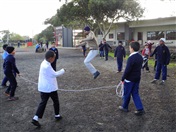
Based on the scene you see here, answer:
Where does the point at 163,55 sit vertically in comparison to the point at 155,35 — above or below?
below

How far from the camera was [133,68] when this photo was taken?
5.10 metres

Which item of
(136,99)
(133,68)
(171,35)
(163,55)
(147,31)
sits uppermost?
(147,31)

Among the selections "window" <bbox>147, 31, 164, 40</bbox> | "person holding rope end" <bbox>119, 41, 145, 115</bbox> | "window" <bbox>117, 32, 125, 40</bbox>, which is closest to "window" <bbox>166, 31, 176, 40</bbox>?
"window" <bbox>147, 31, 164, 40</bbox>

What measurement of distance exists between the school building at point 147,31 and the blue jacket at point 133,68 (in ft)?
99.1

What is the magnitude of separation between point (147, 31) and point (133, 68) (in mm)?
34672

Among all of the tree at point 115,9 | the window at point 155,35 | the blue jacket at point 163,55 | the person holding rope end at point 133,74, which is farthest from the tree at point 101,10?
the person holding rope end at point 133,74

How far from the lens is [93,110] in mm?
5645

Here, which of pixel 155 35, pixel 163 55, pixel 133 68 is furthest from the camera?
pixel 155 35

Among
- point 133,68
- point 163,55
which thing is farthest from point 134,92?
point 163,55

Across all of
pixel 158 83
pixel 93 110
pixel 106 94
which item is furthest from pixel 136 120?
pixel 158 83

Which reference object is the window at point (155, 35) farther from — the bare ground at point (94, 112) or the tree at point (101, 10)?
the bare ground at point (94, 112)

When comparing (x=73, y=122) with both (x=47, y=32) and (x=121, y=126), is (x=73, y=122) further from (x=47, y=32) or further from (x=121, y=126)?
(x=47, y=32)

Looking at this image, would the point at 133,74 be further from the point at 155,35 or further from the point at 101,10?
the point at 155,35

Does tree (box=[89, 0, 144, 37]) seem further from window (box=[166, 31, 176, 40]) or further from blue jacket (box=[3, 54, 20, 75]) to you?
blue jacket (box=[3, 54, 20, 75])
